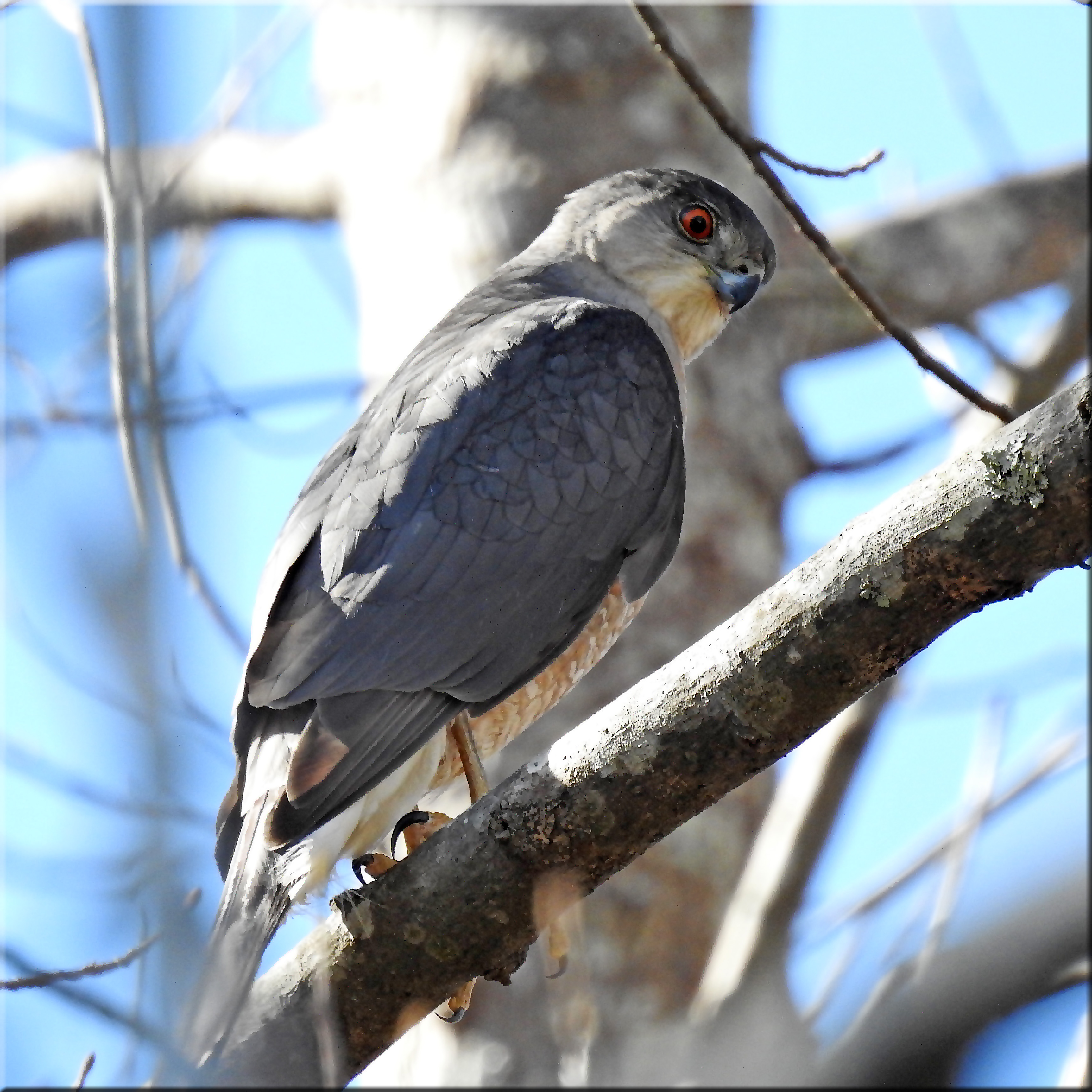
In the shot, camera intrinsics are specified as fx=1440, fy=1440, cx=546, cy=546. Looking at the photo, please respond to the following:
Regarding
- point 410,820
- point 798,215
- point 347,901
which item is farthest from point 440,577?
point 798,215

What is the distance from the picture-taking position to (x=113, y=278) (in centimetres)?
238

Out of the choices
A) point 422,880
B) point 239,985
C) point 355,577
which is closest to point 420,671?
point 355,577

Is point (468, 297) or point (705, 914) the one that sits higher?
point (468, 297)

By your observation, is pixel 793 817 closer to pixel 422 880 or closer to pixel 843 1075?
pixel 422 880

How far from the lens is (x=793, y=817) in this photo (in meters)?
4.70

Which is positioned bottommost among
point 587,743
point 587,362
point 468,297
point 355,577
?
point 587,743

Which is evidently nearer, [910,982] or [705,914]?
[910,982]

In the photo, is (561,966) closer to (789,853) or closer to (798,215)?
(789,853)

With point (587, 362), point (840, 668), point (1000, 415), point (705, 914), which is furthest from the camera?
point (705, 914)

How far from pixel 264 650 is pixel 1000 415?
168 cm

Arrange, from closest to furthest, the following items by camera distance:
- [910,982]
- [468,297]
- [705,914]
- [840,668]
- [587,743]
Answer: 1. [910,982]
2. [840,668]
3. [587,743]
4. [468,297]
5. [705,914]

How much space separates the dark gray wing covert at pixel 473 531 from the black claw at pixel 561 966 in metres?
0.82

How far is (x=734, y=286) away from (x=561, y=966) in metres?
2.12

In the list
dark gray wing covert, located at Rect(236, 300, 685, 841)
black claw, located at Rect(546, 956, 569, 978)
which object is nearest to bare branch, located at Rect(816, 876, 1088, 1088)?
dark gray wing covert, located at Rect(236, 300, 685, 841)
